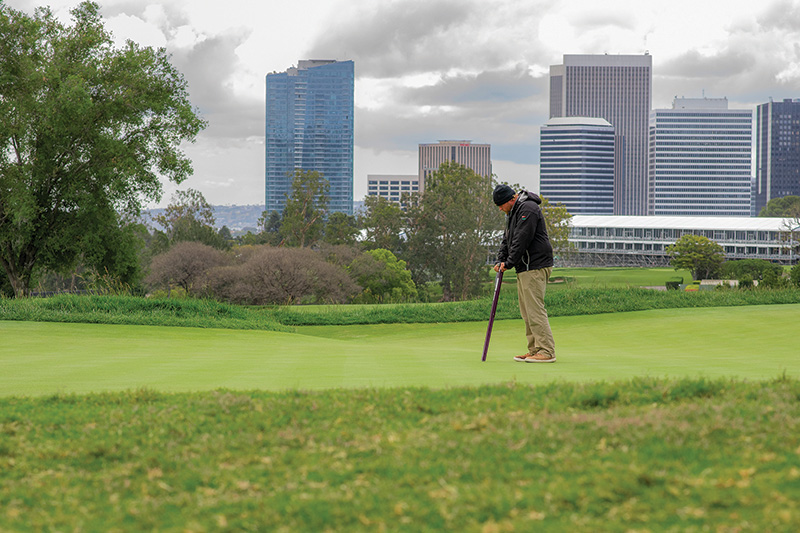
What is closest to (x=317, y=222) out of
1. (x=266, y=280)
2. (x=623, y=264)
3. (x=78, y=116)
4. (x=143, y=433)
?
(x=266, y=280)

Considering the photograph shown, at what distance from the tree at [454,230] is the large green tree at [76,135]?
1458 inches

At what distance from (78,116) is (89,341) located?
20785mm

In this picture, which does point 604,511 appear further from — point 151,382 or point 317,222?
point 317,222

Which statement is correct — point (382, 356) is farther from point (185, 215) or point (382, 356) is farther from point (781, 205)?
point (781, 205)

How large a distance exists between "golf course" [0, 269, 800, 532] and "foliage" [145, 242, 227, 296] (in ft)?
106

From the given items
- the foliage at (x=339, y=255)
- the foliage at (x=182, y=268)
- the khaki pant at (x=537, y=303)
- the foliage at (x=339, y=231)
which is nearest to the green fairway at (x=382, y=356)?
the khaki pant at (x=537, y=303)

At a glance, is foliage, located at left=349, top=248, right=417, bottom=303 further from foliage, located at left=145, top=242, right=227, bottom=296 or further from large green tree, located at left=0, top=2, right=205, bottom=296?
large green tree, located at left=0, top=2, right=205, bottom=296

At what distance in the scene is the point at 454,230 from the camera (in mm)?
69875

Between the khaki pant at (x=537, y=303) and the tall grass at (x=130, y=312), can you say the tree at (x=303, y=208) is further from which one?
the khaki pant at (x=537, y=303)

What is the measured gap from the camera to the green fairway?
8328 mm

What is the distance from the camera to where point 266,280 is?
38281 millimetres

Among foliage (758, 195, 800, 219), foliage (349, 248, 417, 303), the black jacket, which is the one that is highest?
foliage (758, 195, 800, 219)

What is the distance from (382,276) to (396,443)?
171 feet

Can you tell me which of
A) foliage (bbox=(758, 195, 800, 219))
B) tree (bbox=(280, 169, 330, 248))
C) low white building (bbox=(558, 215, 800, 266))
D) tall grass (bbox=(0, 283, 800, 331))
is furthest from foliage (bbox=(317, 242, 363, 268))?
foliage (bbox=(758, 195, 800, 219))
